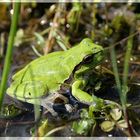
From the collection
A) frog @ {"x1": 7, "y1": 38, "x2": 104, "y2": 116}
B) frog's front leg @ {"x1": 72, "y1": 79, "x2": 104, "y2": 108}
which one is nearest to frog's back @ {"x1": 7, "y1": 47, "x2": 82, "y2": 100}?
frog @ {"x1": 7, "y1": 38, "x2": 104, "y2": 116}

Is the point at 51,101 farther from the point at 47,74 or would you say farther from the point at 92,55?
the point at 92,55

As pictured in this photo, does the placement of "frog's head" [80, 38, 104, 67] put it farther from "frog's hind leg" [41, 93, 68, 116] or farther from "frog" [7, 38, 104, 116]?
"frog's hind leg" [41, 93, 68, 116]

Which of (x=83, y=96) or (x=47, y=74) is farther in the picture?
(x=47, y=74)

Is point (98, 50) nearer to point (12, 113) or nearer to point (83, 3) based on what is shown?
point (12, 113)

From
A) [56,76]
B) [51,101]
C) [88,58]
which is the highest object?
[88,58]

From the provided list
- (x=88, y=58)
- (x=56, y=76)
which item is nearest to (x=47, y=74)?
(x=56, y=76)

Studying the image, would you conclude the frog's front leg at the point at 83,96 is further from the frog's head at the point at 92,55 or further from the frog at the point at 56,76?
the frog's head at the point at 92,55
